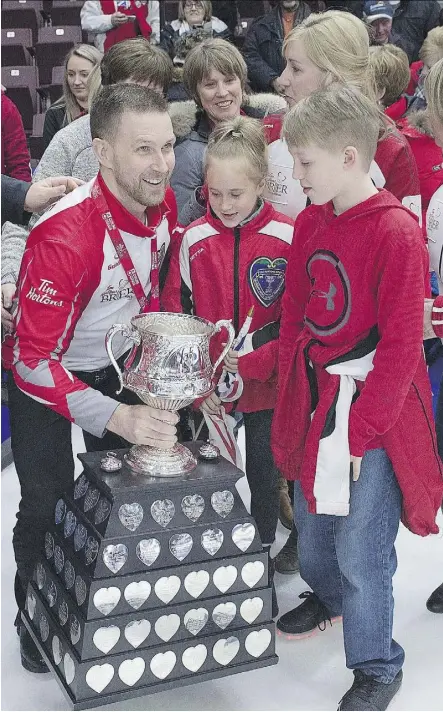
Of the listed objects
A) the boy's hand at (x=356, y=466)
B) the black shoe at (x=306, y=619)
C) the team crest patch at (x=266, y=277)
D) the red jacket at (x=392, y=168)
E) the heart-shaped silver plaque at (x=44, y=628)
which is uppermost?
the red jacket at (x=392, y=168)

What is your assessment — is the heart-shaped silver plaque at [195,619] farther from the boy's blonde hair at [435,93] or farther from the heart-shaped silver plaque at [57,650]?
the boy's blonde hair at [435,93]

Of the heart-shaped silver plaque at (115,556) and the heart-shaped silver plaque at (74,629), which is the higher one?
the heart-shaped silver plaque at (115,556)

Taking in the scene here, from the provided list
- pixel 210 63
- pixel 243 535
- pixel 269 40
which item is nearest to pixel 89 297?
pixel 243 535

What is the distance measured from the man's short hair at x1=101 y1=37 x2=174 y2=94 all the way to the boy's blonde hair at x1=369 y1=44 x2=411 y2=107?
686 millimetres

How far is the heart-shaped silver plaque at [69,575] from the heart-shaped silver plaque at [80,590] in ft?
0.09

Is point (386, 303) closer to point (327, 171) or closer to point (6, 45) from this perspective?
point (327, 171)

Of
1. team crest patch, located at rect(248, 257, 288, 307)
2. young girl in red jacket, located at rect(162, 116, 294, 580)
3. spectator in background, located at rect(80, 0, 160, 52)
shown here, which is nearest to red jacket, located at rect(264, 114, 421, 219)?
young girl in red jacket, located at rect(162, 116, 294, 580)

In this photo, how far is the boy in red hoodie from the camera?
1.75 metres

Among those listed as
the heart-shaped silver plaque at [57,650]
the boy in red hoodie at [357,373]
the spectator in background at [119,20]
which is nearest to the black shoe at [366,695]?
the boy in red hoodie at [357,373]

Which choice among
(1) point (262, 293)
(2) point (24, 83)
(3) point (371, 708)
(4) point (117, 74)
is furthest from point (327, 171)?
(2) point (24, 83)

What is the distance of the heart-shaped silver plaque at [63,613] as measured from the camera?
1905 mm

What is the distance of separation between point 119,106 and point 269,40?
4296 mm

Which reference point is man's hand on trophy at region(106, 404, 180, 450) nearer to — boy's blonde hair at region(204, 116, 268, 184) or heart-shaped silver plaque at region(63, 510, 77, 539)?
heart-shaped silver plaque at region(63, 510, 77, 539)

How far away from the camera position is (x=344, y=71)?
222cm
